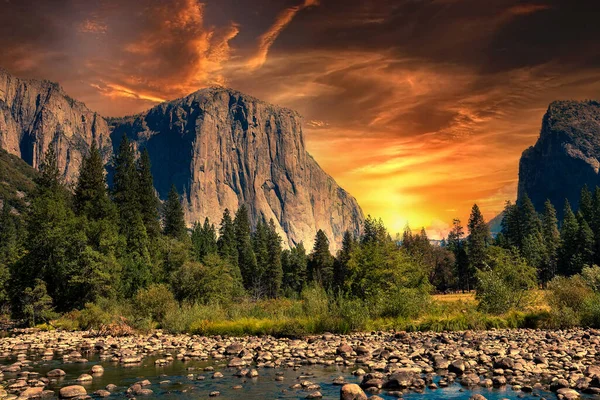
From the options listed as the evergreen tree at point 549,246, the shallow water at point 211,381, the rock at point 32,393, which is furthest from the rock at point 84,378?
the evergreen tree at point 549,246

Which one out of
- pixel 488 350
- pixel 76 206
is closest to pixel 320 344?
pixel 488 350

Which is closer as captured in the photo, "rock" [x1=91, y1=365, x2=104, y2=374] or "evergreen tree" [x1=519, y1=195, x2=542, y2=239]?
"rock" [x1=91, y1=365, x2=104, y2=374]

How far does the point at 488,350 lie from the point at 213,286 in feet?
99.0

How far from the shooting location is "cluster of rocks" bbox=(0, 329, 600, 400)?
48.5ft

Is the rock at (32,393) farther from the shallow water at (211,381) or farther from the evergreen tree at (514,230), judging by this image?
the evergreen tree at (514,230)

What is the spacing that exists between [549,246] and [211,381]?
10059 cm

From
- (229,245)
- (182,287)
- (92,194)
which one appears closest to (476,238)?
(229,245)

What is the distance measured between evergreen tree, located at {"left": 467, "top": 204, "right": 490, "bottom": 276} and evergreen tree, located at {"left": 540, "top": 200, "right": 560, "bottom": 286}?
12.4 m

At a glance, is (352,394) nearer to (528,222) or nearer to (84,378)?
(84,378)

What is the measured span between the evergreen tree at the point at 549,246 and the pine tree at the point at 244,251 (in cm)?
6065

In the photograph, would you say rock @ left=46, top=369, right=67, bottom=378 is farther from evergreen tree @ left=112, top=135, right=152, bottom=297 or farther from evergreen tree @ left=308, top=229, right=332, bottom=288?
evergreen tree @ left=308, top=229, right=332, bottom=288

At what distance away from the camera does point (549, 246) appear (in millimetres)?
100312

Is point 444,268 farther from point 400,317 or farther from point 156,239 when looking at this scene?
point 400,317

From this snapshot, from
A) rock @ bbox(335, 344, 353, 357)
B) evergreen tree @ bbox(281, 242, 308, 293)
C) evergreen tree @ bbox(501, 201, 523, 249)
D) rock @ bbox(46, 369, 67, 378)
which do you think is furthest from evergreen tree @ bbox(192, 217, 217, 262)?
rock @ bbox(46, 369, 67, 378)
